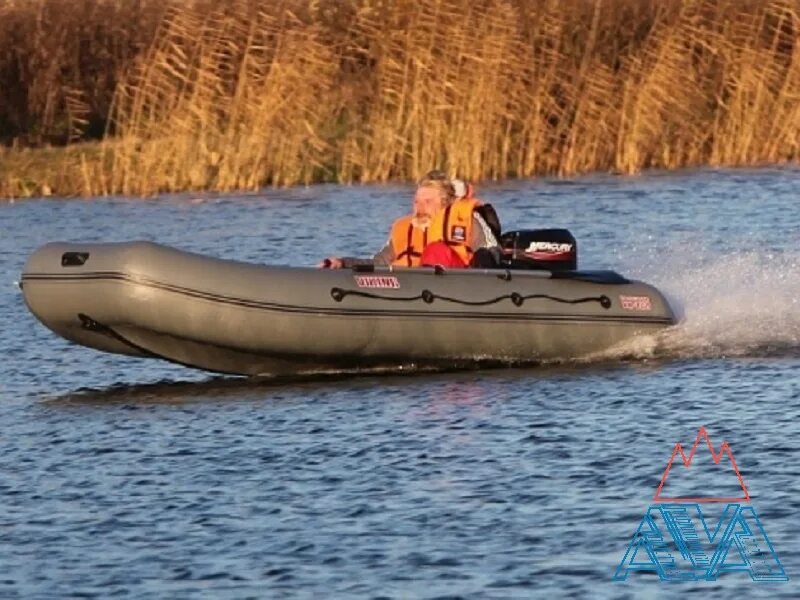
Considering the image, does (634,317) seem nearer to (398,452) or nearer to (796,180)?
(398,452)

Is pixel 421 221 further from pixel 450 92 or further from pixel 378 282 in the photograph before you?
pixel 450 92

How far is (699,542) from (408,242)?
4672 millimetres

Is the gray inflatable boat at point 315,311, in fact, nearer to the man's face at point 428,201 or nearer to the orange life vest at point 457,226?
the orange life vest at point 457,226

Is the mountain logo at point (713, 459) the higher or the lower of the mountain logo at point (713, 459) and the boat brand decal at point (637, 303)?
the lower

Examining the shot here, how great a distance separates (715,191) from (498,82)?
2.23 metres

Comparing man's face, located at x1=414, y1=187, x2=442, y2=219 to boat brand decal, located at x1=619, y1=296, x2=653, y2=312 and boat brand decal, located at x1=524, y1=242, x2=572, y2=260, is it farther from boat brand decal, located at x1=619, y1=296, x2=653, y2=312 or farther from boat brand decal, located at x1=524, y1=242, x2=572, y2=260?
boat brand decal, located at x1=619, y1=296, x2=653, y2=312

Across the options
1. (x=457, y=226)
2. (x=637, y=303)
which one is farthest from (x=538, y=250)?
(x=637, y=303)

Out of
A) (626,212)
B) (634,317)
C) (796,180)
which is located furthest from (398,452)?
(796,180)

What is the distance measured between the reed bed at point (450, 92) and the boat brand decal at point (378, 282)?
25.9 ft

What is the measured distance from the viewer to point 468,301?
12.1m

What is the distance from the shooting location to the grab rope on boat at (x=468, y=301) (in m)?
11.9

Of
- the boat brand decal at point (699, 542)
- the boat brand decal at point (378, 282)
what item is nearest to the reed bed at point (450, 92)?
the boat brand decal at point (378, 282)

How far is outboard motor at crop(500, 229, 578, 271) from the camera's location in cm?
1255

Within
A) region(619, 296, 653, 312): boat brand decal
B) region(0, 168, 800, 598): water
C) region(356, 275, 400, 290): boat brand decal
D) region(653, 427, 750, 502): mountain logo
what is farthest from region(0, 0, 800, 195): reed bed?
region(653, 427, 750, 502): mountain logo
